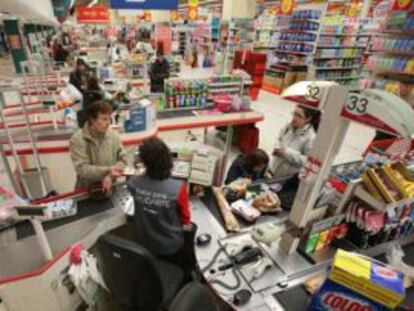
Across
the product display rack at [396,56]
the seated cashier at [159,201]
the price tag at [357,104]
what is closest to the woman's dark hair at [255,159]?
the seated cashier at [159,201]

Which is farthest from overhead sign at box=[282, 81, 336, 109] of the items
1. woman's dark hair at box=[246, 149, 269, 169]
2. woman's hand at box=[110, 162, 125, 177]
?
woman's hand at box=[110, 162, 125, 177]

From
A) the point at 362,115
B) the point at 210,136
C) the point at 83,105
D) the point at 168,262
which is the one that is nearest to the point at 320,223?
the point at 362,115

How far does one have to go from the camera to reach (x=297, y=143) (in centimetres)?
280

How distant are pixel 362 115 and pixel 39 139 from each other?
11.4 feet

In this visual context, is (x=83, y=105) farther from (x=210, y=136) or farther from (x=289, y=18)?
(x=289, y=18)

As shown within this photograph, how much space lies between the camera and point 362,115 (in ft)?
3.85

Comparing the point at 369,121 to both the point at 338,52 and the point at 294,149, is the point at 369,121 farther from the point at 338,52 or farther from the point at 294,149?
the point at 338,52

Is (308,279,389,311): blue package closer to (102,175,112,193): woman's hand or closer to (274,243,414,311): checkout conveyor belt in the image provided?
(274,243,414,311): checkout conveyor belt

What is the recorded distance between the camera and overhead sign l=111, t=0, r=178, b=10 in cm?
275

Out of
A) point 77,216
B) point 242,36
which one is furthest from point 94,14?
point 77,216

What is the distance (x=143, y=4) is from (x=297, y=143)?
7.16 ft

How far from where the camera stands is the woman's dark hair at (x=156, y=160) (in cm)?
172

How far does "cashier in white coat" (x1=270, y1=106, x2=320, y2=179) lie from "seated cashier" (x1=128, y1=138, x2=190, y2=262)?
49.8 inches

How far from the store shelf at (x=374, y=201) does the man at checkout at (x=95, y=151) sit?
1.78 m
